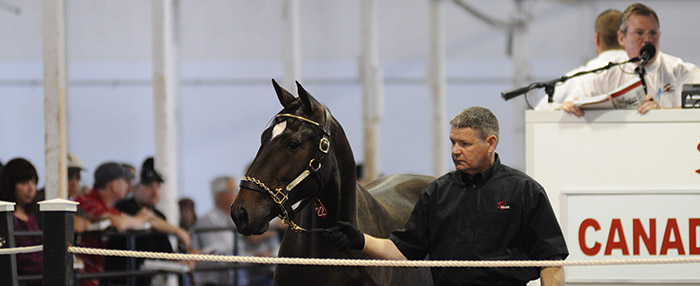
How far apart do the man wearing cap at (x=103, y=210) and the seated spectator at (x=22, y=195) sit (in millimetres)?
408

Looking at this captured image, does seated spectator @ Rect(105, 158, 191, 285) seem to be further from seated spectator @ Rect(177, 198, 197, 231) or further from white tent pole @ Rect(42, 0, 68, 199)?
seated spectator @ Rect(177, 198, 197, 231)

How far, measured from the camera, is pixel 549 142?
15.0 ft

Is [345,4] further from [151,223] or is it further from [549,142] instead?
[549,142]

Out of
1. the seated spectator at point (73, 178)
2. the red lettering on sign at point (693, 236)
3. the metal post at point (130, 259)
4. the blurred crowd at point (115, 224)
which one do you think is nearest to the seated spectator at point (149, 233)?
the blurred crowd at point (115, 224)

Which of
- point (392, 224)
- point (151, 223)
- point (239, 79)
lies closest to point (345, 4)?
point (239, 79)

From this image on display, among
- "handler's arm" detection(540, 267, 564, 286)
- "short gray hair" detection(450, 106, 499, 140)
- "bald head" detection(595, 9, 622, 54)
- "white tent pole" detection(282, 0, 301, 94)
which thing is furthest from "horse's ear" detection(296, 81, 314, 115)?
"white tent pole" detection(282, 0, 301, 94)

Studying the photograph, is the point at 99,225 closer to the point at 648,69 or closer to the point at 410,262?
the point at 410,262

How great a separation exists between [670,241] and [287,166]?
193cm

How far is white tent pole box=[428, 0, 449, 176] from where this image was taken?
13.6 meters

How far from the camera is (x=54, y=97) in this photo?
22.2 ft

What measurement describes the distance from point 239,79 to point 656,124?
11596mm

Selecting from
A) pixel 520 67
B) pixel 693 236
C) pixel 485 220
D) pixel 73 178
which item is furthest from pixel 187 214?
pixel 520 67

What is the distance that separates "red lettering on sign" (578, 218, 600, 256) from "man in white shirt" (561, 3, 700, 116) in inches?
25.1

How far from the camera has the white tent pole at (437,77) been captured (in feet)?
44.7
